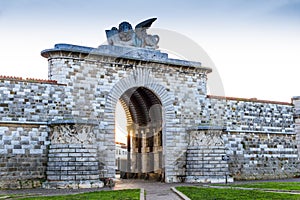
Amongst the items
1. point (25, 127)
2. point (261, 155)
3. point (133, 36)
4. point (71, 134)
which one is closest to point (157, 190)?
point (71, 134)

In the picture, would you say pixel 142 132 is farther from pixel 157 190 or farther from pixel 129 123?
pixel 157 190

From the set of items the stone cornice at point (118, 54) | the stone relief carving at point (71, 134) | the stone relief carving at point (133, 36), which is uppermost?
the stone relief carving at point (133, 36)

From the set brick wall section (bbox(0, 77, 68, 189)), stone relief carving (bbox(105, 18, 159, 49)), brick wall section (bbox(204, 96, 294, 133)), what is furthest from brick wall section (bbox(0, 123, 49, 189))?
brick wall section (bbox(204, 96, 294, 133))

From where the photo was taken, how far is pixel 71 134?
58.0 feet

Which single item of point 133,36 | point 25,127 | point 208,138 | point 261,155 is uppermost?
point 133,36

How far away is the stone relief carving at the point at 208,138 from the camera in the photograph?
21.0 m

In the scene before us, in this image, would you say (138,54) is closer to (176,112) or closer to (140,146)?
(176,112)

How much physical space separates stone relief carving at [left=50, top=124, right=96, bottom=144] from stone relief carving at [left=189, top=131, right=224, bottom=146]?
20.4ft

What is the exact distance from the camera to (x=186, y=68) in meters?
22.6

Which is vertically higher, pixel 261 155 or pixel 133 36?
pixel 133 36

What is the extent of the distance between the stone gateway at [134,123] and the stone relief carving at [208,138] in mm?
54

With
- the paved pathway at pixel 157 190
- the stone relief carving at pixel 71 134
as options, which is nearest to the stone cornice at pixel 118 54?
the stone relief carving at pixel 71 134

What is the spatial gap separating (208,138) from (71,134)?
7488mm

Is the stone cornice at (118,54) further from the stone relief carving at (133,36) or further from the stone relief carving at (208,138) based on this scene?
the stone relief carving at (208,138)
